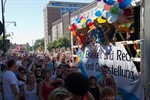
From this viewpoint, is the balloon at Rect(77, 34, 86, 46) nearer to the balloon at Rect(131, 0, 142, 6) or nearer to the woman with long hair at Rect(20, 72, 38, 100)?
the woman with long hair at Rect(20, 72, 38, 100)

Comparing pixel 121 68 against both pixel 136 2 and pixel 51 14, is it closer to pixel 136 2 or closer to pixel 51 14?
pixel 136 2

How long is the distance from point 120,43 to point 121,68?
0.51 m

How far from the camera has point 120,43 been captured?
244 inches

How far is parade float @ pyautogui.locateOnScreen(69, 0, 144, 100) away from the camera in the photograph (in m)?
5.65

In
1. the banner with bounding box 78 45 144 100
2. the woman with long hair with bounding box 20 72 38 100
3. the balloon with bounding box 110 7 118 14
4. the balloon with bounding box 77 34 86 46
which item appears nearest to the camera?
the banner with bounding box 78 45 144 100

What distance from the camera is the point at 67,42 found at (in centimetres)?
10212

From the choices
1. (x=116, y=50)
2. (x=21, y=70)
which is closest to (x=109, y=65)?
(x=116, y=50)

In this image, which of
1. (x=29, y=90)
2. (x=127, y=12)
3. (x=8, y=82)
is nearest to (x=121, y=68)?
(x=127, y=12)

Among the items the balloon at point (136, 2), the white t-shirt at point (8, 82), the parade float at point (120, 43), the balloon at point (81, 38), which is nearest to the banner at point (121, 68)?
the parade float at point (120, 43)

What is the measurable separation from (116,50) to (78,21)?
2879mm

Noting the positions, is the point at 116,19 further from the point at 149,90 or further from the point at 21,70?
the point at 21,70

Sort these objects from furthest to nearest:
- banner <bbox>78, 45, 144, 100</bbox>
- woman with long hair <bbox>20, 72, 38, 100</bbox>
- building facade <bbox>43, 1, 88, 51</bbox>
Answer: building facade <bbox>43, 1, 88, 51</bbox> < woman with long hair <bbox>20, 72, 38, 100</bbox> < banner <bbox>78, 45, 144, 100</bbox>

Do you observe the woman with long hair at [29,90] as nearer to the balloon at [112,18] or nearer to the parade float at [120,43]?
the parade float at [120,43]

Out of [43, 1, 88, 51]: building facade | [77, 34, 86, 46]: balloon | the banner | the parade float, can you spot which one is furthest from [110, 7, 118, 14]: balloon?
[43, 1, 88, 51]: building facade
